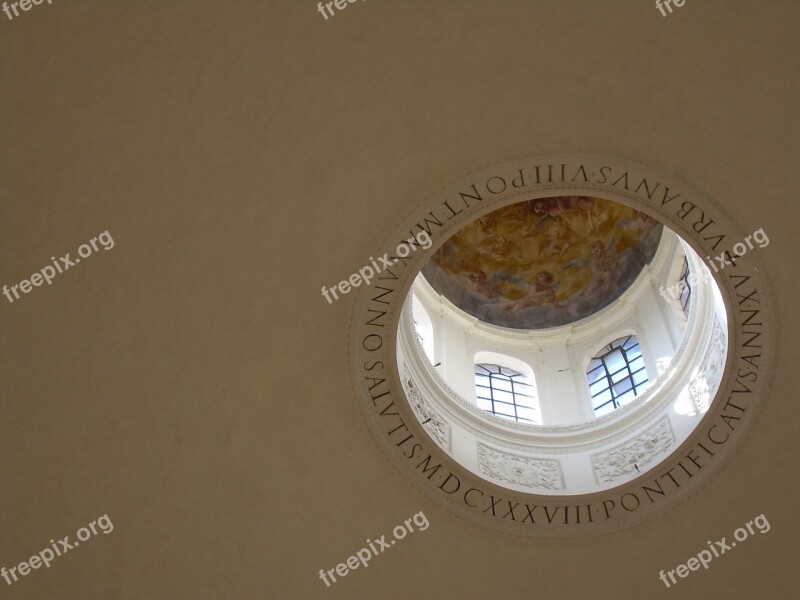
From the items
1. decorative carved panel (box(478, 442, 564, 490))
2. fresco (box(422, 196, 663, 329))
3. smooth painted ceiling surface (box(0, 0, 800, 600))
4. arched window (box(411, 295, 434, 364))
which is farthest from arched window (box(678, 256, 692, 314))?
arched window (box(411, 295, 434, 364))

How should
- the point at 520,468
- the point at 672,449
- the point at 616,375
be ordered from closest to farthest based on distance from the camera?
the point at 672,449
the point at 520,468
the point at 616,375

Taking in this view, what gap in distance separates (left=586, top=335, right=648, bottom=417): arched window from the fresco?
78 centimetres

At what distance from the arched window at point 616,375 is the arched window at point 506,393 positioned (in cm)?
98

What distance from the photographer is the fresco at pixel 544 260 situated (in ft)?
48.2

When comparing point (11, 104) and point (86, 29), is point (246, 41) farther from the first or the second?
point (11, 104)

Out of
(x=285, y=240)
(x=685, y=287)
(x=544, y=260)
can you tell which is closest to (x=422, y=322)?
(x=544, y=260)

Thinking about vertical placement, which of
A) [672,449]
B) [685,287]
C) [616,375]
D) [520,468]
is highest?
[685,287]

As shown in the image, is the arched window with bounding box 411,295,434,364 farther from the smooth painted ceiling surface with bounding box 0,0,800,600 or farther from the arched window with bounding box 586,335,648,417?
the smooth painted ceiling surface with bounding box 0,0,800,600

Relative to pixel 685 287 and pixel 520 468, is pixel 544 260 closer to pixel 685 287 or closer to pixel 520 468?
pixel 685 287

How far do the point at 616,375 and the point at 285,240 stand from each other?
645cm

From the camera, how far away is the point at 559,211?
47.9 ft

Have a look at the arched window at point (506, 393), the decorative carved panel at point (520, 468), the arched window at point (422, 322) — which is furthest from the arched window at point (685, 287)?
the arched window at point (422, 322)

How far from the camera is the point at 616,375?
48.0 feet

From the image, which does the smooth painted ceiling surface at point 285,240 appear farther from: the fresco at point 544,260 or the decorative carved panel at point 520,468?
the fresco at point 544,260
